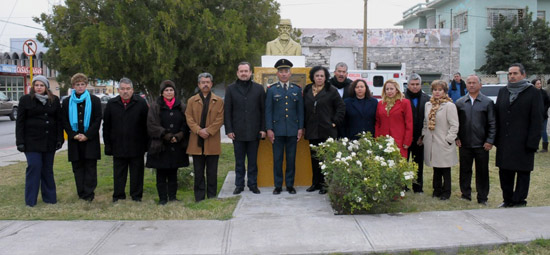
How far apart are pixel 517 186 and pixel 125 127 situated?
5.38 m

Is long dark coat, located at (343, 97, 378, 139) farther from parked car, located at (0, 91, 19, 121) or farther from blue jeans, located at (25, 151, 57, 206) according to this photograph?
parked car, located at (0, 91, 19, 121)

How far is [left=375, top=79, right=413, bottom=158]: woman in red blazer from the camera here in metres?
6.83

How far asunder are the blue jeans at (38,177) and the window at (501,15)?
109ft

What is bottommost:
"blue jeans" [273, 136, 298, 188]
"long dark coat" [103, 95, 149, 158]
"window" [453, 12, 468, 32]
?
"blue jeans" [273, 136, 298, 188]

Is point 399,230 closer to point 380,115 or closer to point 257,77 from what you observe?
point 380,115

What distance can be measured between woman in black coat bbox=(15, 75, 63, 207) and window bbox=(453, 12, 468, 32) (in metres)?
33.4

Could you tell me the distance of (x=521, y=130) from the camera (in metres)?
6.22

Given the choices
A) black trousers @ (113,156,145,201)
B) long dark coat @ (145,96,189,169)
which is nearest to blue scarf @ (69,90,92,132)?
black trousers @ (113,156,145,201)

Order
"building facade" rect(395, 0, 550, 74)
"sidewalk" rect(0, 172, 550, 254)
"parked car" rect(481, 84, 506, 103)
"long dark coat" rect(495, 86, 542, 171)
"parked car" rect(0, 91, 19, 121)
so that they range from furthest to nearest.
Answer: "building facade" rect(395, 0, 550, 74)
"parked car" rect(0, 91, 19, 121)
"parked car" rect(481, 84, 506, 103)
"long dark coat" rect(495, 86, 542, 171)
"sidewalk" rect(0, 172, 550, 254)

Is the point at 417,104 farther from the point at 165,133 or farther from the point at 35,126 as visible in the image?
the point at 35,126

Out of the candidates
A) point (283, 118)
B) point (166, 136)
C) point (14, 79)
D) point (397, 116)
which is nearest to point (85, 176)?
point (166, 136)

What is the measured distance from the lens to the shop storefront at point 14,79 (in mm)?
40375

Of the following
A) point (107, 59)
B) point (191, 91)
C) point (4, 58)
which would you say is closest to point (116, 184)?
point (107, 59)

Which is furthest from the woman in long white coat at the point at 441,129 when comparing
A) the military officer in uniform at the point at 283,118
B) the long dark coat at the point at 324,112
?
the military officer in uniform at the point at 283,118
